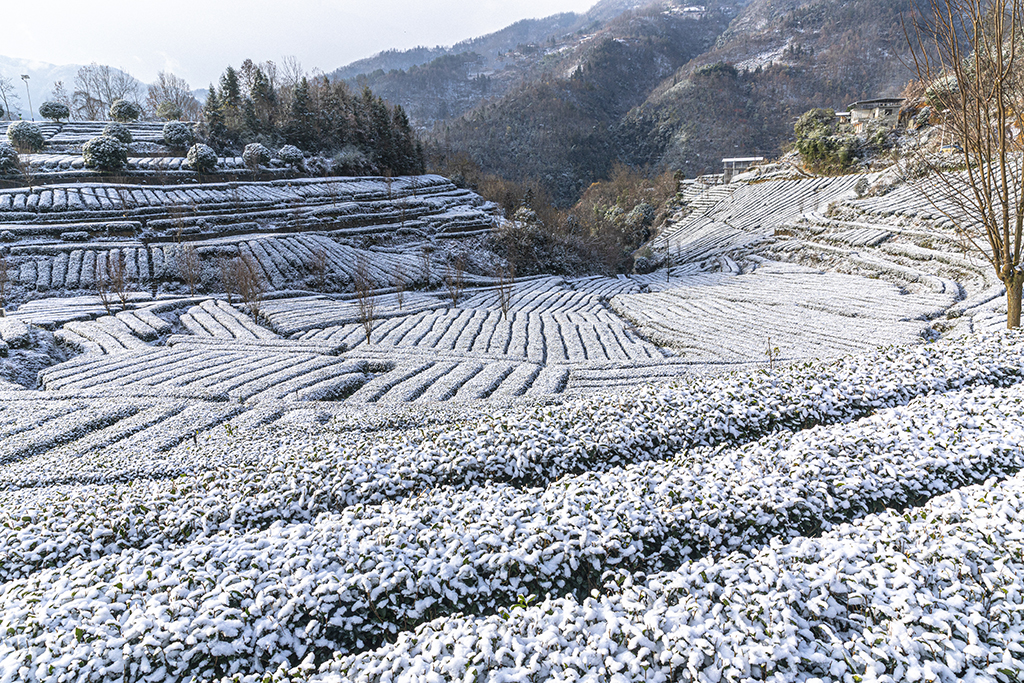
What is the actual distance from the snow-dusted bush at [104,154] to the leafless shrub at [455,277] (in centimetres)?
3554

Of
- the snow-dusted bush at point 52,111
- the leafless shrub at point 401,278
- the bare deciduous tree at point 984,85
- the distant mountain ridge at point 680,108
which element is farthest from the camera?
the distant mountain ridge at point 680,108

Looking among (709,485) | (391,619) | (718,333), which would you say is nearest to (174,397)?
(391,619)

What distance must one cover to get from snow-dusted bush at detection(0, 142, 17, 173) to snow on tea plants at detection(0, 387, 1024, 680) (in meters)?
59.3

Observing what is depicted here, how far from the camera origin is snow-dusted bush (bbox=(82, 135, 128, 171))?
48781 millimetres

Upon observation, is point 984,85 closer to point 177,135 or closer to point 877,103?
point 177,135

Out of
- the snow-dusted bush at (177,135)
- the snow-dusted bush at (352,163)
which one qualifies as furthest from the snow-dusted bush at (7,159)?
the snow-dusted bush at (352,163)

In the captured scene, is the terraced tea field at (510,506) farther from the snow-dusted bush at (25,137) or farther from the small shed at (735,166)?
the small shed at (735,166)

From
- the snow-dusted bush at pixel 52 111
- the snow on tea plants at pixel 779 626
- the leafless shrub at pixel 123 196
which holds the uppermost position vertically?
the snow-dusted bush at pixel 52 111

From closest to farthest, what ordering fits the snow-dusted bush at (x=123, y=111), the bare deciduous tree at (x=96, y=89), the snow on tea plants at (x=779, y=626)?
the snow on tea plants at (x=779, y=626)
the snow-dusted bush at (x=123, y=111)
the bare deciduous tree at (x=96, y=89)

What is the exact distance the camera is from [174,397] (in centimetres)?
1594

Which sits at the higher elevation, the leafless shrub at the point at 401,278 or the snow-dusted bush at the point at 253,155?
the snow-dusted bush at the point at 253,155

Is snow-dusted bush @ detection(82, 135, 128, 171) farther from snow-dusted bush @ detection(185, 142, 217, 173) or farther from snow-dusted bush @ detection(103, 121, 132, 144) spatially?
snow-dusted bush @ detection(185, 142, 217, 173)

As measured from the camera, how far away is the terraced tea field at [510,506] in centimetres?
461

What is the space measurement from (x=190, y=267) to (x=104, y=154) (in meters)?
26.2
